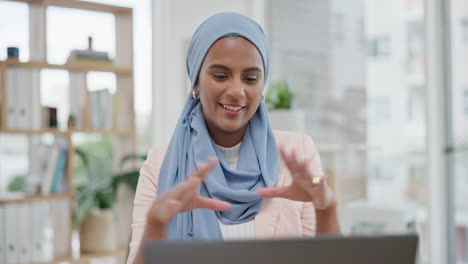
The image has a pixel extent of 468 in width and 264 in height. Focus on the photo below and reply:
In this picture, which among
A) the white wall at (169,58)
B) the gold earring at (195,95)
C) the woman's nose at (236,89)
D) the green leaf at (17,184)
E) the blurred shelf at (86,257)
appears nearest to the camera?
the woman's nose at (236,89)

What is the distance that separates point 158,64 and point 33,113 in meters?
0.91

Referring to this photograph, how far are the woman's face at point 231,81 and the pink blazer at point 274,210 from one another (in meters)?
0.22

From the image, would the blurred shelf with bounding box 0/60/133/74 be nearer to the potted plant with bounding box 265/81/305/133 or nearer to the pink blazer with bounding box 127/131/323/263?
the potted plant with bounding box 265/81/305/133

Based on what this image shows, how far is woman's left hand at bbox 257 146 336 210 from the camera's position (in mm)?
918

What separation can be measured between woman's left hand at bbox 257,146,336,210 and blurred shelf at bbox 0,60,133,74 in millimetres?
2535

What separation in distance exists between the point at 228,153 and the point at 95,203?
216 cm

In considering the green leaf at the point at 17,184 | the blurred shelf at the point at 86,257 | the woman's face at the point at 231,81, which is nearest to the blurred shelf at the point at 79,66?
the green leaf at the point at 17,184

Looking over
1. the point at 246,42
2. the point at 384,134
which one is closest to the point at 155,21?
the point at 384,134

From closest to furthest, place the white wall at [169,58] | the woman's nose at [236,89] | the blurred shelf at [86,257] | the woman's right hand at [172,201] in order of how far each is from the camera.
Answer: the woman's right hand at [172,201], the woman's nose at [236,89], the blurred shelf at [86,257], the white wall at [169,58]

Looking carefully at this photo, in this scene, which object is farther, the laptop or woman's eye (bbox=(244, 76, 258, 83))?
woman's eye (bbox=(244, 76, 258, 83))

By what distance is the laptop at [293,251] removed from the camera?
57 cm

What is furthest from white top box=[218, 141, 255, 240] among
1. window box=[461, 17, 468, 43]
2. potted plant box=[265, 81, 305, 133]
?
window box=[461, 17, 468, 43]

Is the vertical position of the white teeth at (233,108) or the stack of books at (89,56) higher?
the stack of books at (89,56)

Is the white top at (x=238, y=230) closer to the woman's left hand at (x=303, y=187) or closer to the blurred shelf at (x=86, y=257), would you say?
the woman's left hand at (x=303, y=187)
